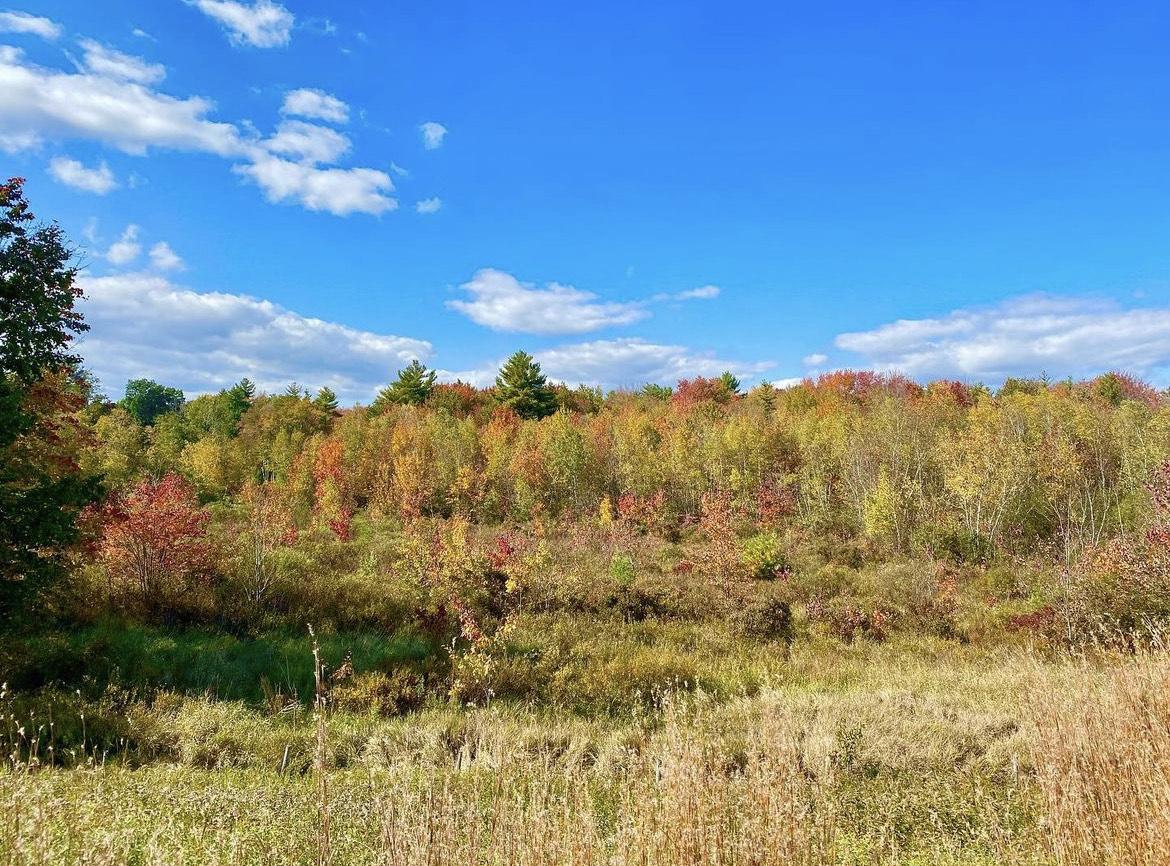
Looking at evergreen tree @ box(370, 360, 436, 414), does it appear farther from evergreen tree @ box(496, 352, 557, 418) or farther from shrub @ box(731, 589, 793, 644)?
shrub @ box(731, 589, 793, 644)

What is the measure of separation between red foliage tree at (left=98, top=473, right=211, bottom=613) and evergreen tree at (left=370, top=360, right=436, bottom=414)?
3680 cm

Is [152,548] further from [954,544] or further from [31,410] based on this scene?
[954,544]

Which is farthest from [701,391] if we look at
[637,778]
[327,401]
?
[637,778]

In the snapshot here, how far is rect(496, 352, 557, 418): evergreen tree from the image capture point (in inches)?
1929

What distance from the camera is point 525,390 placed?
49375 mm

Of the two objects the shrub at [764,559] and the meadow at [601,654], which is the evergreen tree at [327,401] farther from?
the shrub at [764,559]

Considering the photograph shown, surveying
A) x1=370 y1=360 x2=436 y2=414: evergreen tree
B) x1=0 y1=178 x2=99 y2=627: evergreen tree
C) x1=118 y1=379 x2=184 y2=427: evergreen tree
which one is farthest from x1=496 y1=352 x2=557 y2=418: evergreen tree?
x1=118 y1=379 x2=184 y2=427: evergreen tree

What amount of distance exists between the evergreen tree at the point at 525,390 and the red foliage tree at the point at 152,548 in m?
34.3

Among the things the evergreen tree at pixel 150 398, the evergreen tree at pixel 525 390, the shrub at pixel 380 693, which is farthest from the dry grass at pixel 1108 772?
the evergreen tree at pixel 150 398

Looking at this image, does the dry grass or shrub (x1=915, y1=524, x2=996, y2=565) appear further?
shrub (x1=915, y1=524, x2=996, y2=565)

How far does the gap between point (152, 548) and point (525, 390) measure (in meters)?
36.1

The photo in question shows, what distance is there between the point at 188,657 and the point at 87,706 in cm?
304

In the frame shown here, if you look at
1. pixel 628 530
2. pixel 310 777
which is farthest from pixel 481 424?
pixel 310 777

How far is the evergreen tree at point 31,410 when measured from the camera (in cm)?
966
